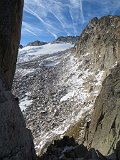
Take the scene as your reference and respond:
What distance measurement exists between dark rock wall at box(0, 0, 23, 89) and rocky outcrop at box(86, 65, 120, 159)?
15.3 metres

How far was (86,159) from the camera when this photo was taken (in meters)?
21.3

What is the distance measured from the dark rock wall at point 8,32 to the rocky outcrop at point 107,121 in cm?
1530

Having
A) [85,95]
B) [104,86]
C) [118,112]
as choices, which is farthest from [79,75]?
[118,112]

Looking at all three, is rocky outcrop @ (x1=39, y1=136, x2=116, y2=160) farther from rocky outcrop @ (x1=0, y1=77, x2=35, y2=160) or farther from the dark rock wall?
the dark rock wall

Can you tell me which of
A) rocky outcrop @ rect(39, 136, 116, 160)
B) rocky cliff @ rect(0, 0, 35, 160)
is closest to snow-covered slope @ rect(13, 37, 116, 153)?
rocky outcrop @ rect(39, 136, 116, 160)

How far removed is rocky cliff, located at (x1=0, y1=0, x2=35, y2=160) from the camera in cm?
1648

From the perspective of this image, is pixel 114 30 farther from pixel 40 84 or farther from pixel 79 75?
pixel 40 84

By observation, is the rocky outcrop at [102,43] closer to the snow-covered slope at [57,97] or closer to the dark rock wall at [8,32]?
the snow-covered slope at [57,97]

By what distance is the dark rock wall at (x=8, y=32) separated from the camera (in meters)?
22.6

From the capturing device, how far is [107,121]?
3975cm

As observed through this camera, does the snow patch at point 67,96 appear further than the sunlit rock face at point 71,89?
Yes

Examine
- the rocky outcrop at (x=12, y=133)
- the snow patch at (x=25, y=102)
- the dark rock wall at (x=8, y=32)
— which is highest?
the dark rock wall at (x=8, y=32)

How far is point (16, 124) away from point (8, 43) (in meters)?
7.19

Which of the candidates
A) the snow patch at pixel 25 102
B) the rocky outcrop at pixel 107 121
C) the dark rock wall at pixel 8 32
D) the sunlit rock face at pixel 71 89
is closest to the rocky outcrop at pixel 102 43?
the sunlit rock face at pixel 71 89
